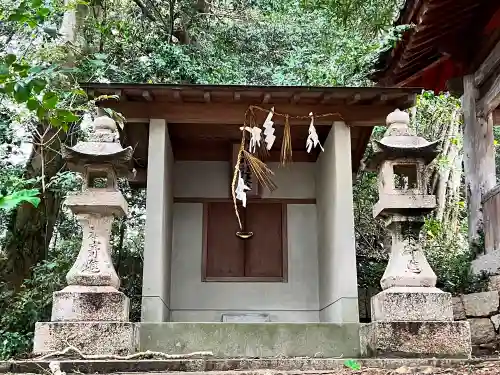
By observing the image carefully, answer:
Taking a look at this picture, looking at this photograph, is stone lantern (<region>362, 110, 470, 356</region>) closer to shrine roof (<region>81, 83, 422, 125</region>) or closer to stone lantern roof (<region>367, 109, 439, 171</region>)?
stone lantern roof (<region>367, 109, 439, 171</region>)

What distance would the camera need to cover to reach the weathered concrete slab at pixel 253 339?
566 cm

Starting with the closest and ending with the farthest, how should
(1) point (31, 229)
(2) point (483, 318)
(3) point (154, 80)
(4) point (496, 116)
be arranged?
(2) point (483, 318) → (4) point (496, 116) → (1) point (31, 229) → (3) point (154, 80)

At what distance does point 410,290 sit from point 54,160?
6941 mm

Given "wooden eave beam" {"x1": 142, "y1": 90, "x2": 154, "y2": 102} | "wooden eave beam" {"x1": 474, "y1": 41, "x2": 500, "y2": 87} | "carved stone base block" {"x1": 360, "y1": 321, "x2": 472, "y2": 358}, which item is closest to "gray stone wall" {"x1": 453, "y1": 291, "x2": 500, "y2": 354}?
"carved stone base block" {"x1": 360, "y1": 321, "x2": 472, "y2": 358}

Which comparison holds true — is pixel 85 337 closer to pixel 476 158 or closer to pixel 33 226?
pixel 33 226

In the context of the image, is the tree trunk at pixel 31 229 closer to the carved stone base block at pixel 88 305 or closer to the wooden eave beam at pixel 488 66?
the carved stone base block at pixel 88 305

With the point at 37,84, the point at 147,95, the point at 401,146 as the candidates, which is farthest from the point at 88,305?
the point at 401,146

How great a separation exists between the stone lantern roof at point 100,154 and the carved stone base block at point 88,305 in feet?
4.15

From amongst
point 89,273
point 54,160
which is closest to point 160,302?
point 89,273

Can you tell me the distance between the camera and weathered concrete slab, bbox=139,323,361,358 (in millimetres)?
5656

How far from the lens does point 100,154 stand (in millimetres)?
5539

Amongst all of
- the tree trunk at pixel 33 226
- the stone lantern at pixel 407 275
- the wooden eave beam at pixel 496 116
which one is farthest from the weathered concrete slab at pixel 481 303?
the tree trunk at pixel 33 226

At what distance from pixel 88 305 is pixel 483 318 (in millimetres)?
4583

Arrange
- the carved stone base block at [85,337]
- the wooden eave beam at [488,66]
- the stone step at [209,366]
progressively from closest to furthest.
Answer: the stone step at [209,366], the carved stone base block at [85,337], the wooden eave beam at [488,66]
